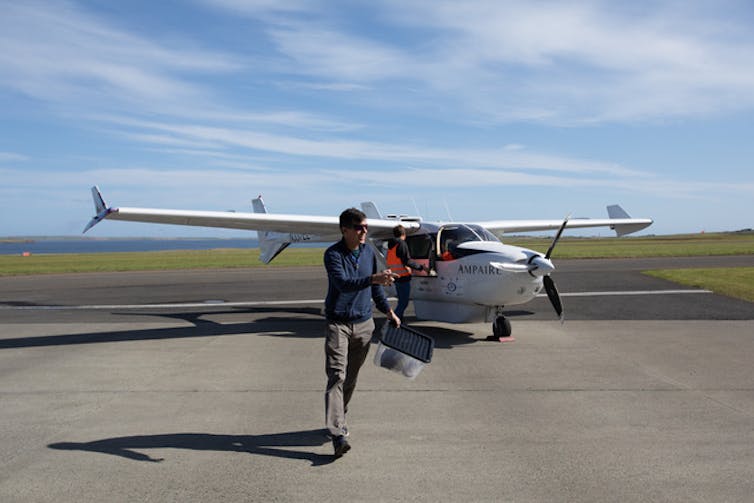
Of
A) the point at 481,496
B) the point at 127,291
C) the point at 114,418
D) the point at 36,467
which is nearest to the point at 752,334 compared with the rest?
the point at 481,496

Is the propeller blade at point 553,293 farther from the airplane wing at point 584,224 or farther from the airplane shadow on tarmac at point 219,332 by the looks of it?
the airplane wing at point 584,224

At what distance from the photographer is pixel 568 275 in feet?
82.8

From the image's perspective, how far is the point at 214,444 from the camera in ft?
16.7

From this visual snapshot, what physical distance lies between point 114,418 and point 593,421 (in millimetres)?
4800

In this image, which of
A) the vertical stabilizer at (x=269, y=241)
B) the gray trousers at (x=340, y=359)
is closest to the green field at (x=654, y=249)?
the vertical stabilizer at (x=269, y=241)

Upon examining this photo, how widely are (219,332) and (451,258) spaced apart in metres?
4.96

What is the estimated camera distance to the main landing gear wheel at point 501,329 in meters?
10.6

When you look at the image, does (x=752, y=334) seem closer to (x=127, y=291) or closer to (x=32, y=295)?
(x=127, y=291)

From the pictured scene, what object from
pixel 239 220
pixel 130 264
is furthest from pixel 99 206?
pixel 130 264

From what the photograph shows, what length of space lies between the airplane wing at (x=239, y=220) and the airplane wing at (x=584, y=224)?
425 cm

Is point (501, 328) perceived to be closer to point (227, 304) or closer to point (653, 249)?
point (227, 304)

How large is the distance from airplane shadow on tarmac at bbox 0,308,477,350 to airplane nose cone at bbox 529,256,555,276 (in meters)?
1.85

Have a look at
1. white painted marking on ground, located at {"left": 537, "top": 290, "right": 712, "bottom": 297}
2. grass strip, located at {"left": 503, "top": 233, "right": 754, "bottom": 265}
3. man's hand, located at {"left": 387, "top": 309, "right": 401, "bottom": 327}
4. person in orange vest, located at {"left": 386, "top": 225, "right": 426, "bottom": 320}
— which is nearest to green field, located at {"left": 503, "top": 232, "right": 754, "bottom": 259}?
grass strip, located at {"left": 503, "top": 233, "right": 754, "bottom": 265}

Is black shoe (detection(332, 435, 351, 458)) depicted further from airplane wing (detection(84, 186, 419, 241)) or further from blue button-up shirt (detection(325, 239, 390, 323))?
airplane wing (detection(84, 186, 419, 241))
